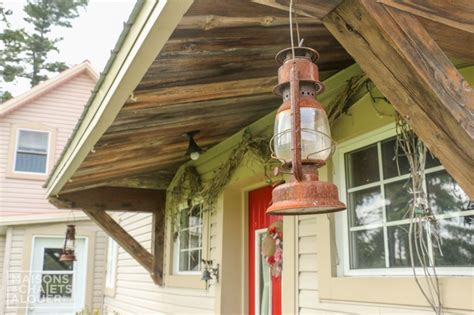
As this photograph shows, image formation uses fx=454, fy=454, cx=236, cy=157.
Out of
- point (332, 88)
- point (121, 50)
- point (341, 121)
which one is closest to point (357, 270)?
point (341, 121)

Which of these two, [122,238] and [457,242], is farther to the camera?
[122,238]

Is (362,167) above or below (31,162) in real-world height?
below

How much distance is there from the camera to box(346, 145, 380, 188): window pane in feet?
7.91

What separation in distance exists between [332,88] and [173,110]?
94 cm

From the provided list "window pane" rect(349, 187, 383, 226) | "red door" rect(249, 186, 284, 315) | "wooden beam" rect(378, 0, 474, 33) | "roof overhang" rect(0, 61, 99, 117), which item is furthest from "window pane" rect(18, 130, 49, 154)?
"wooden beam" rect(378, 0, 474, 33)

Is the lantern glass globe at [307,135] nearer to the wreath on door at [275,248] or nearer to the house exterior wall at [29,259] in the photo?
the wreath on door at [275,248]

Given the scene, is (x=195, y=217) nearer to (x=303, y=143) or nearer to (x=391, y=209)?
(x=391, y=209)

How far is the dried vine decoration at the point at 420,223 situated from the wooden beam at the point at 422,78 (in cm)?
68

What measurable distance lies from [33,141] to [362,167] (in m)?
8.83

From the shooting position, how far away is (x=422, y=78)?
1.21 m

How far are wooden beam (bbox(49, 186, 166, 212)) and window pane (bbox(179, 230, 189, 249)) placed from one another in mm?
534

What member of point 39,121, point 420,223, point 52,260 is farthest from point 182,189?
point 39,121

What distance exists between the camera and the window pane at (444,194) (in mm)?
1934

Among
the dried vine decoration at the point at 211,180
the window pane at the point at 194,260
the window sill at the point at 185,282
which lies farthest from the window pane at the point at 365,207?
the window pane at the point at 194,260
